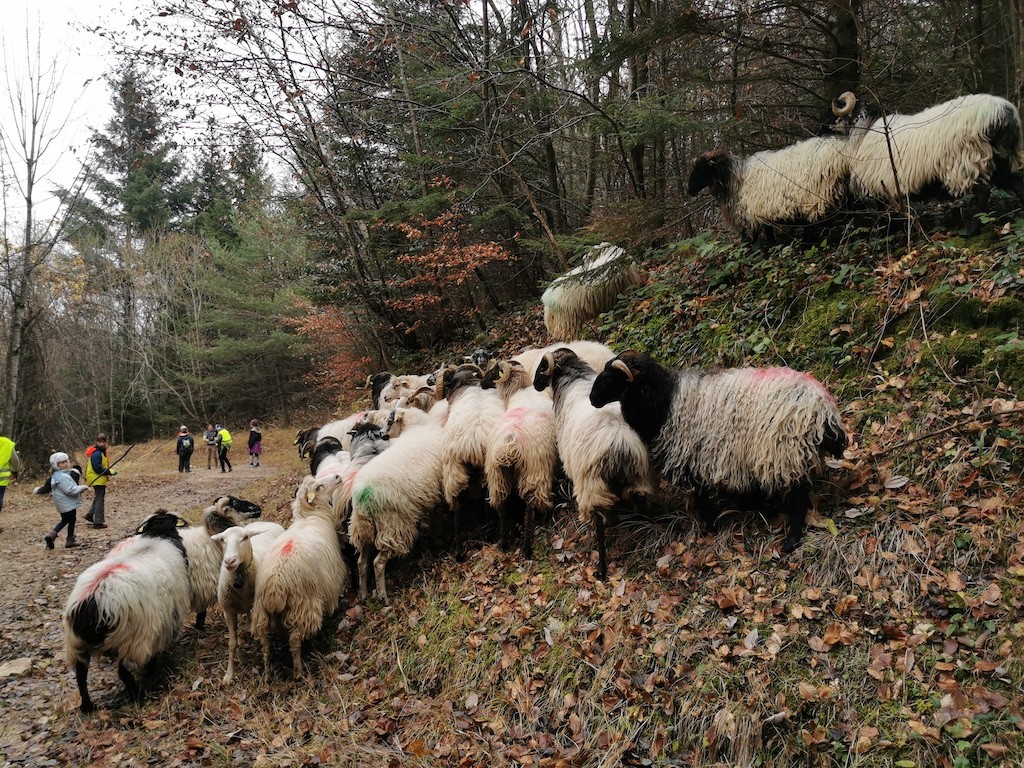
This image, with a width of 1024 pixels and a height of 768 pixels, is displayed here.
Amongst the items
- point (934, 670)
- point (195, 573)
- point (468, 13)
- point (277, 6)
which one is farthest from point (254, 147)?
point (934, 670)

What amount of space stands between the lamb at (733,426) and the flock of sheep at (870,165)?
3147 mm

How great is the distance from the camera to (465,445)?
239 inches

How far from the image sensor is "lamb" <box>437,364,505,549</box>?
6043 mm

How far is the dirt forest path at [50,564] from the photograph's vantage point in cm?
528

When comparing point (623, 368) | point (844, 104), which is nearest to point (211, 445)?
point (623, 368)

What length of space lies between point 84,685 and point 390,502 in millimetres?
3085

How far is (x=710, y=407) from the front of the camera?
4633 millimetres

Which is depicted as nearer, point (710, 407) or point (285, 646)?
point (710, 407)

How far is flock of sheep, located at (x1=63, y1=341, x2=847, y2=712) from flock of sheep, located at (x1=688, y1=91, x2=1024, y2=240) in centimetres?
274

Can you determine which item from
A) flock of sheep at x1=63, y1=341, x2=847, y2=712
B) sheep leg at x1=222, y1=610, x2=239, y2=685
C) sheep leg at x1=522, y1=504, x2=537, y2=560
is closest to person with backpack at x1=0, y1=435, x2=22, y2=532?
flock of sheep at x1=63, y1=341, x2=847, y2=712

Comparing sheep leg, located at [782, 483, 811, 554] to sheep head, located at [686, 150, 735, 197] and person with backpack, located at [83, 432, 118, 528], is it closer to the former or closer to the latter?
sheep head, located at [686, 150, 735, 197]

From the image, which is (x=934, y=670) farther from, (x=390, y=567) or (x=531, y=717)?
(x=390, y=567)

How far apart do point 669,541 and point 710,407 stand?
119cm

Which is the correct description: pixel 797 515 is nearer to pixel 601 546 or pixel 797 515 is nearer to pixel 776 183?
pixel 601 546
